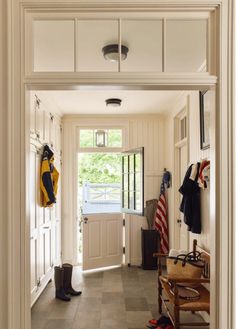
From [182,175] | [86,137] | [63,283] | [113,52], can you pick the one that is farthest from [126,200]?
[113,52]

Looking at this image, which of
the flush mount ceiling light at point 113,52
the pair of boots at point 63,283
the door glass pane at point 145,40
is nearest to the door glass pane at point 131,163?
the pair of boots at point 63,283

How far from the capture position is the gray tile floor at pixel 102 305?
11.1 feet

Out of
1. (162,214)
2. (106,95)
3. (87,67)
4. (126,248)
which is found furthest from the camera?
(126,248)

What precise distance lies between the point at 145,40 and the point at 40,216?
2802 mm

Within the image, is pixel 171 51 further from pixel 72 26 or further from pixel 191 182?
pixel 191 182

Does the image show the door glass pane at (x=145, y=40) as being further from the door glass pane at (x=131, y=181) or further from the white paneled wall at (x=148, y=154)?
the white paneled wall at (x=148, y=154)

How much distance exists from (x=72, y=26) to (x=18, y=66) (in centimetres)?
39

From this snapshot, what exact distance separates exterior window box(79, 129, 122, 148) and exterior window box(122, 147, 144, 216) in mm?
364

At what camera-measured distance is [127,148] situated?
5.83 meters

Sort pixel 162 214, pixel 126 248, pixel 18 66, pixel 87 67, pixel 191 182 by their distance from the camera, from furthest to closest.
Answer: pixel 126 248
pixel 162 214
pixel 191 182
pixel 87 67
pixel 18 66

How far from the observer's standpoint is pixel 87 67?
1.88m

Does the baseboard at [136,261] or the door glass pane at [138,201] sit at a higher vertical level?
the door glass pane at [138,201]

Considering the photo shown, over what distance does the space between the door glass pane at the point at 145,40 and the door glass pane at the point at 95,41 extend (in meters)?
0.07

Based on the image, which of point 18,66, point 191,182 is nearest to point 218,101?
point 18,66
